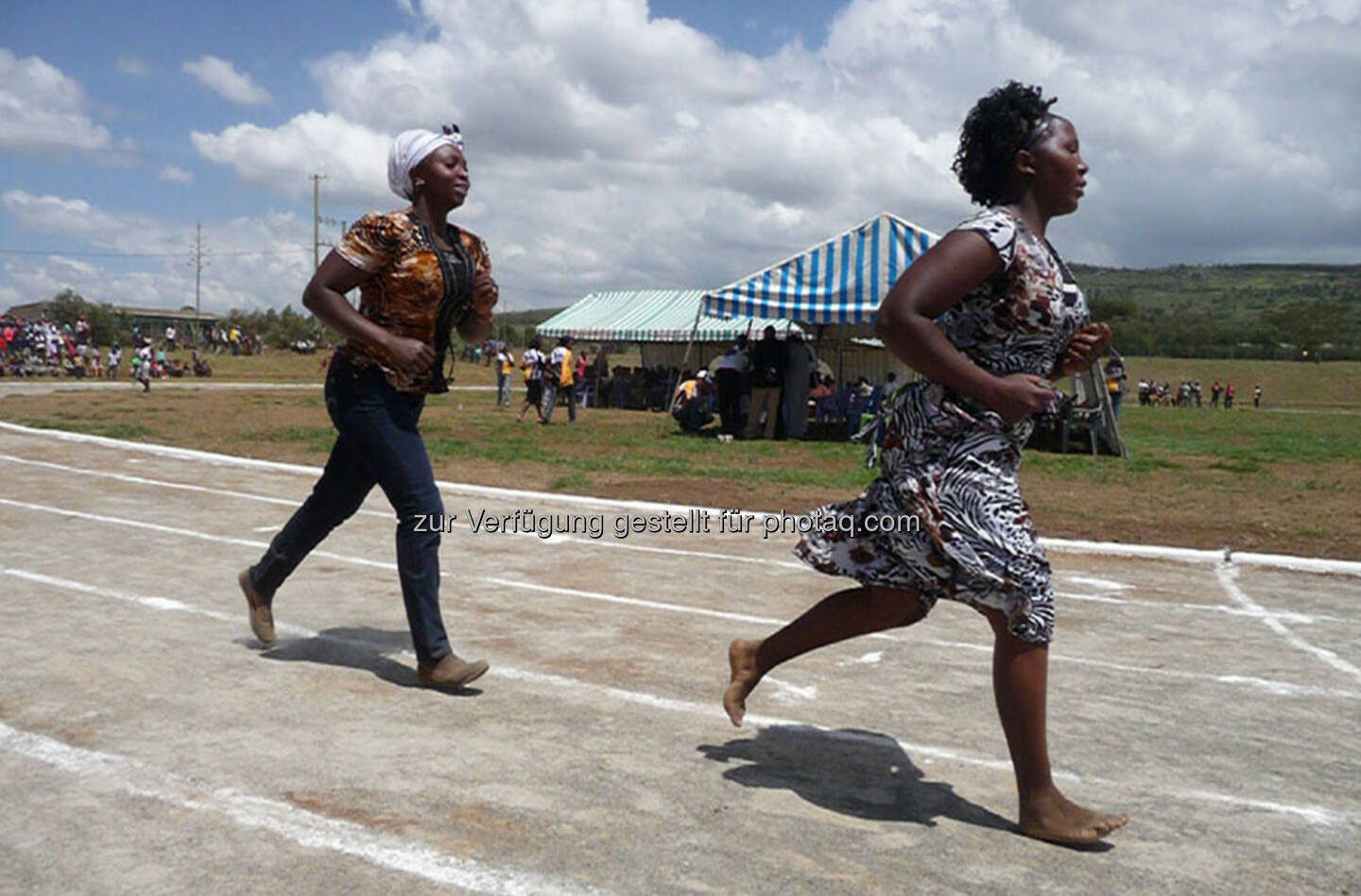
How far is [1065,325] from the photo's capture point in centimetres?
332

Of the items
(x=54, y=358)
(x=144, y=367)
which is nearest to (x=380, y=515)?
(x=144, y=367)

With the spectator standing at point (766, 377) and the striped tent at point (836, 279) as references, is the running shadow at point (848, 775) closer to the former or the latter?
the striped tent at point (836, 279)

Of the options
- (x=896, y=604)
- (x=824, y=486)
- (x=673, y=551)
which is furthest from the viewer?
(x=824, y=486)

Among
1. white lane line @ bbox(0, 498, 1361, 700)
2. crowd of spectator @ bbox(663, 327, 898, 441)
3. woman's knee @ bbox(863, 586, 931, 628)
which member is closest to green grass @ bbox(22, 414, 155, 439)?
white lane line @ bbox(0, 498, 1361, 700)

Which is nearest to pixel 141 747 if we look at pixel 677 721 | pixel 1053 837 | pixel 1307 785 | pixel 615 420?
pixel 677 721

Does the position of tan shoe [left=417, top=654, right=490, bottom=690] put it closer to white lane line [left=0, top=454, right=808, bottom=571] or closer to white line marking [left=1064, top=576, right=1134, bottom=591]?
white lane line [left=0, top=454, right=808, bottom=571]

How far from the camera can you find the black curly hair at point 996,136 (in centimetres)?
337

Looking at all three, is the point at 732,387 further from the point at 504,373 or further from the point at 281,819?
the point at 281,819

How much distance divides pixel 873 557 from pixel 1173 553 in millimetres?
5770

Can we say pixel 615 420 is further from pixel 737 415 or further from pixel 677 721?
pixel 677 721

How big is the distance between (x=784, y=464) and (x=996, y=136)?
12.7 m

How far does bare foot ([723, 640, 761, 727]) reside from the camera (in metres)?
3.85

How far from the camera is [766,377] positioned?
20.3 m

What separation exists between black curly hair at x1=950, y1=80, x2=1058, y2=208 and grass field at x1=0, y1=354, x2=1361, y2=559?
6.57m
